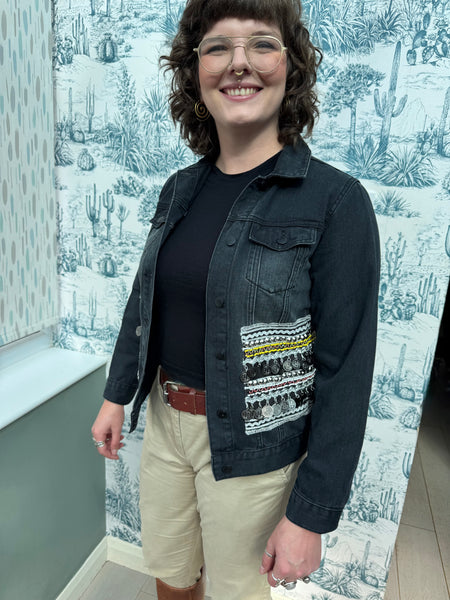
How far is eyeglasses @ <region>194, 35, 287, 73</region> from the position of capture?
80 centimetres

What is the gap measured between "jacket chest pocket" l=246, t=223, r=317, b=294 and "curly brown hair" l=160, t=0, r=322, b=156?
21 centimetres

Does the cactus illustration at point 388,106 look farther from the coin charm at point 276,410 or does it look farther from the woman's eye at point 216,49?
the coin charm at point 276,410

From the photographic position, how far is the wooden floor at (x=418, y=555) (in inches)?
64.0

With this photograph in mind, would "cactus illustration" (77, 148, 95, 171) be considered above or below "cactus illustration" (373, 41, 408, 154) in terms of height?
below

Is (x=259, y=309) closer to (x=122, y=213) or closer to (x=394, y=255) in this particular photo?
(x=394, y=255)

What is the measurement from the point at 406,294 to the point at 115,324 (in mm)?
955

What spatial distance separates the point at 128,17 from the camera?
1312 millimetres

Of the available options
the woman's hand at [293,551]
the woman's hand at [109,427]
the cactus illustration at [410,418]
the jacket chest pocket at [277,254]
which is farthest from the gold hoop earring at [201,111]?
the cactus illustration at [410,418]

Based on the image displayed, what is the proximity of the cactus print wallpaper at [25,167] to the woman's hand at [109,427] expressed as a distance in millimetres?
439

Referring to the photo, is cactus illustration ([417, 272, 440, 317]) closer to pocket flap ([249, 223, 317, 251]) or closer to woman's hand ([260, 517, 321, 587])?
pocket flap ([249, 223, 317, 251])

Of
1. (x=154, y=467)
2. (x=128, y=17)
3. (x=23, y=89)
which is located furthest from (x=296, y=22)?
(x=154, y=467)

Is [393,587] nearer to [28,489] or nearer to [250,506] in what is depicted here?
[250,506]

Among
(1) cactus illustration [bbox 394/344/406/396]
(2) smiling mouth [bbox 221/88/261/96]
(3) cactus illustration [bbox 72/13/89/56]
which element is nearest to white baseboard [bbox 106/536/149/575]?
(1) cactus illustration [bbox 394/344/406/396]

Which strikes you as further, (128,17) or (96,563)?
(96,563)
